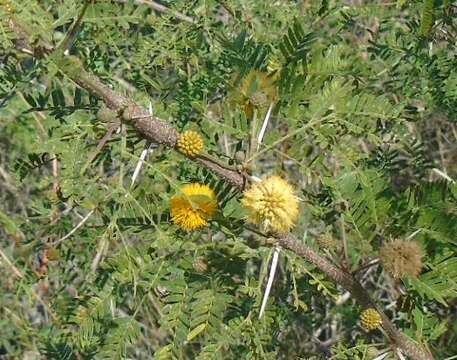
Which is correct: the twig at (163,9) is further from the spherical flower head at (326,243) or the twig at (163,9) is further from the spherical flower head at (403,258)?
the spherical flower head at (403,258)

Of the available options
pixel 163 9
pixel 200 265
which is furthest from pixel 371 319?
pixel 163 9

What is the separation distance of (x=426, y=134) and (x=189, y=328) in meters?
2.37

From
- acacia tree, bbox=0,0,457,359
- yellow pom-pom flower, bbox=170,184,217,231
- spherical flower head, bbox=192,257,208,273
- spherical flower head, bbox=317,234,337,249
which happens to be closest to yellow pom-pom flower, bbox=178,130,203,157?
acacia tree, bbox=0,0,457,359

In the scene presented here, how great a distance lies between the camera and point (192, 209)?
1.60 m

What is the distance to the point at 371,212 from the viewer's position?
67.8 inches

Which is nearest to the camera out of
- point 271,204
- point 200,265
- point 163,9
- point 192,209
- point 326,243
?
point 271,204

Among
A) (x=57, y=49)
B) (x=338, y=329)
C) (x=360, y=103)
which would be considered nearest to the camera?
(x=57, y=49)

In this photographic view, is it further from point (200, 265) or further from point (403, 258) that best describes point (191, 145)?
point (403, 258)

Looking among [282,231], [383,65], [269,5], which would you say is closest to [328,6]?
[269,5]

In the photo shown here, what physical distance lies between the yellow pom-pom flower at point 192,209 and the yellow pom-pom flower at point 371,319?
1.57 ft

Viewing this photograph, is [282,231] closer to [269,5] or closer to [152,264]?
[152,264]

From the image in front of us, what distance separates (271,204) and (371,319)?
1.57ft

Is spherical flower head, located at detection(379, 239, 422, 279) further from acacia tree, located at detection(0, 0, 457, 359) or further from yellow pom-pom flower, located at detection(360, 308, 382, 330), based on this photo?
yellow pom-pom flower, located at detection(360, 308, 382, 330)

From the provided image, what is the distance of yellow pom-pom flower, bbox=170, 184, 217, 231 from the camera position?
1592mm
